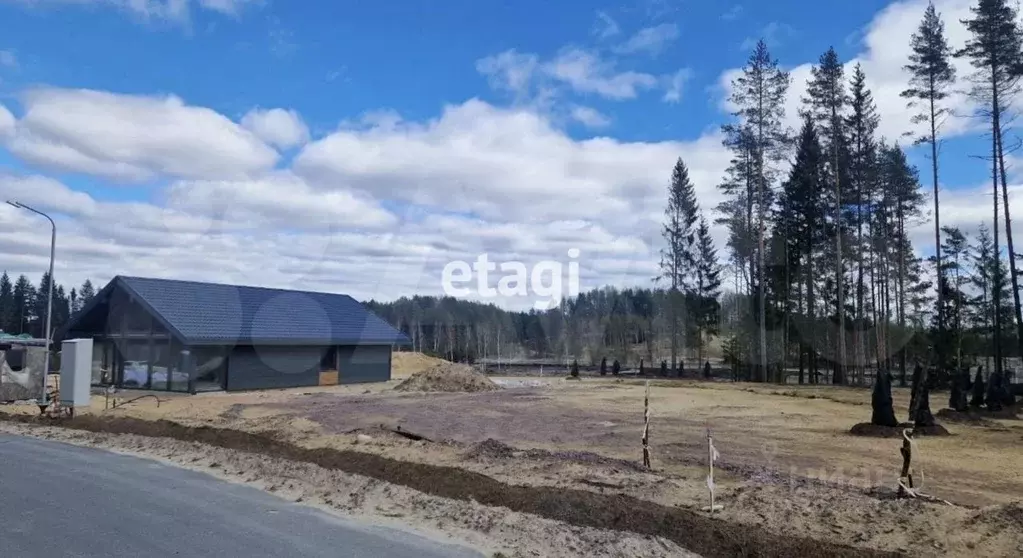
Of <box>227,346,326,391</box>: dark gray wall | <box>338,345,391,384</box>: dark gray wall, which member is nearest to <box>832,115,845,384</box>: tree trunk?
<box>338,345,391,384</box>: dark gray wall

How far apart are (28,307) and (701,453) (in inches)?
4838

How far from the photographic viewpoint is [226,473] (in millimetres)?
11453

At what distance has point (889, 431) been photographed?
16516 millimetres

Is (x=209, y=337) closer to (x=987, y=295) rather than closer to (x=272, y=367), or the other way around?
(x=272, y=367)

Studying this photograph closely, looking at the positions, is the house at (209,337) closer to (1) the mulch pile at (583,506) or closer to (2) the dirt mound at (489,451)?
(1) the mulch pile at (583,506)

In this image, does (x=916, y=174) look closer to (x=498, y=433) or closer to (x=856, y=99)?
(x=856, y=99)

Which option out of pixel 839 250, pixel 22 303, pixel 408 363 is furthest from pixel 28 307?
pixel 839 250

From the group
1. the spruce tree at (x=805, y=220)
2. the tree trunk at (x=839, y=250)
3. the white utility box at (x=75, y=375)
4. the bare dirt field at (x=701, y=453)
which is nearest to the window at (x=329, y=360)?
the bare dirt field at (x=701, y=453)

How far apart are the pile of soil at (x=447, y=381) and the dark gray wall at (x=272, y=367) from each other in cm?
397

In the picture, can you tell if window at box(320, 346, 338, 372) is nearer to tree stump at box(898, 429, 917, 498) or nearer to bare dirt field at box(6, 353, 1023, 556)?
bare dirt field at box(6, 353, 1023, 556)

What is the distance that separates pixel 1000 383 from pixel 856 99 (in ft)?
62.3

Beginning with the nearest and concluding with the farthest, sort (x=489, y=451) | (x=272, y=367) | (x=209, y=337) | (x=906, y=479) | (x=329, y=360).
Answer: (x=906, y=479) < (x=489, y=451) < (x=209, y=337) < (x=272, y=367) < (x=329, y=360)

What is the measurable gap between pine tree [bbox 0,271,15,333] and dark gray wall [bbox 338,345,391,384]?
3351 inches

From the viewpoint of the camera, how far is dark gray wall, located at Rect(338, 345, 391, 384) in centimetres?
3406
